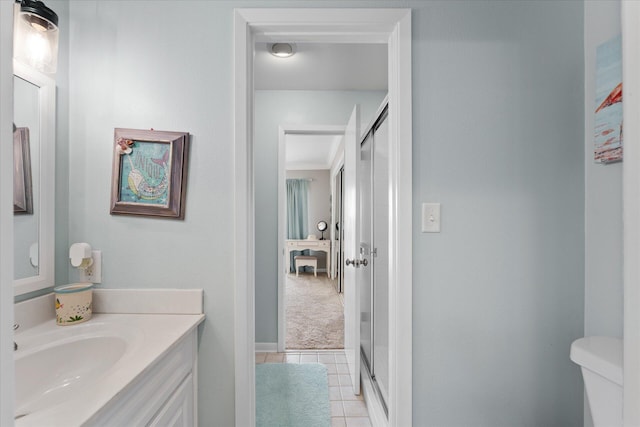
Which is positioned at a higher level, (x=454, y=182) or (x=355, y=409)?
(x=454, y=182)

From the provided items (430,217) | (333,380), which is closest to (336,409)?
(333,380)

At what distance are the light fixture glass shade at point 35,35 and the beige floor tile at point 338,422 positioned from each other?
2.19 metres

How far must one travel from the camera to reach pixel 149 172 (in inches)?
53.4

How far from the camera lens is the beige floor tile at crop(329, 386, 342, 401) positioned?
86.6 inches

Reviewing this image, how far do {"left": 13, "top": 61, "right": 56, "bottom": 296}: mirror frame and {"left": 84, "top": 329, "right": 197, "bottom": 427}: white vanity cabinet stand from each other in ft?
1.96

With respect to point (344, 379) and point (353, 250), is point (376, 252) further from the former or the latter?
point (344, 379)

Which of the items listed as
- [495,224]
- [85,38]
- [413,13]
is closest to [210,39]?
[85,38]

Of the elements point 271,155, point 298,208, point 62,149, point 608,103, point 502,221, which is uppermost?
point 271,155

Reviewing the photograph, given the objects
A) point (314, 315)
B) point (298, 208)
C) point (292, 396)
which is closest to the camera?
point (292, 396)

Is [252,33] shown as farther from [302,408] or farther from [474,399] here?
Result: [302,408]

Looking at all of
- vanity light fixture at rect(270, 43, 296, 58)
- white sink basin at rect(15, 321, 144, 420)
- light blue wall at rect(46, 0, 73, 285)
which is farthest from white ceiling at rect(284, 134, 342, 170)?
white sink basin at rect(15, 321, 144, 420)

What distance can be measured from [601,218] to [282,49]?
6.64 ft

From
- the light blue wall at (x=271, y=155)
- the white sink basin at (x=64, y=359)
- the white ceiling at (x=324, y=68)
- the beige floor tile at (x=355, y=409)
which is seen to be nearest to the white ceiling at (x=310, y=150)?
the light blue wall at (x=271, y=155)

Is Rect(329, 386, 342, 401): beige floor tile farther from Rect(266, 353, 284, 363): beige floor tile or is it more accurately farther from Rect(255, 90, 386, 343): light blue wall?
Rect(255, 90, 386, 343): light blue wall
